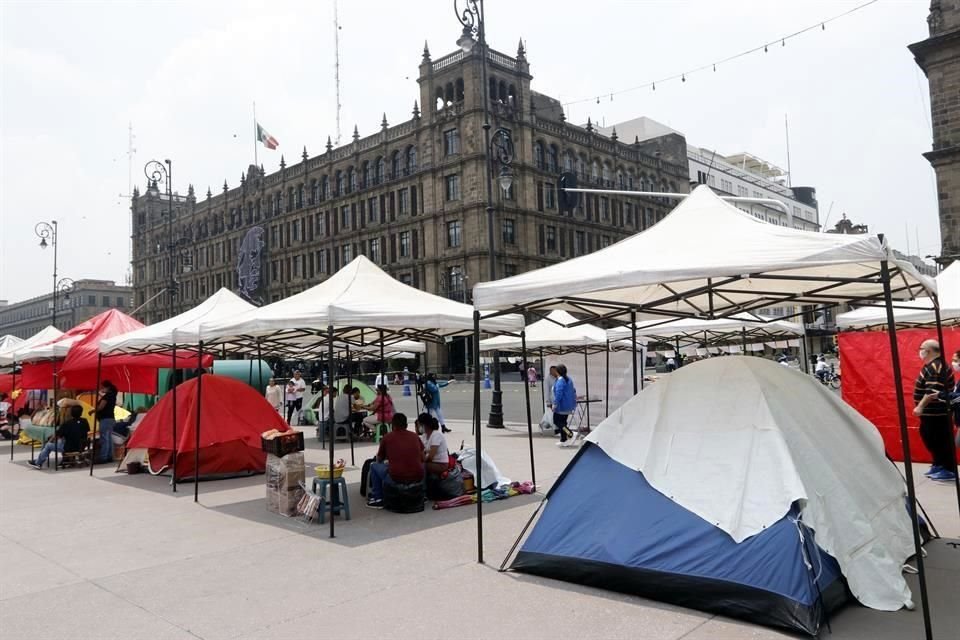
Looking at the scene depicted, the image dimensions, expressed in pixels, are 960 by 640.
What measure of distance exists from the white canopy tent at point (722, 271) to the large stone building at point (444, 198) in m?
48.9

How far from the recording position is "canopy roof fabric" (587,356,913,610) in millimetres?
5168

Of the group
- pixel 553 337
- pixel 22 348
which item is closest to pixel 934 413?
pixel 553 337

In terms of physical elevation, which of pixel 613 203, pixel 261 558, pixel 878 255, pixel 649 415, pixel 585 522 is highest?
pixel 613 203

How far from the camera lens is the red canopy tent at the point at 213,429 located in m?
11.7

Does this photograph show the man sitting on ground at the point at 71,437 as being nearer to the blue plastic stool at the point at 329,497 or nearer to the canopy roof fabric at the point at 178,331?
the canopy roof fabric at the point at 178,331

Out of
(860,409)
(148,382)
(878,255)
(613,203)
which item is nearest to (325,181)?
(613,203)

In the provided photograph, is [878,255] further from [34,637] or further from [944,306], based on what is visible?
[944,306]

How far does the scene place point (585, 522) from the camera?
19.5 feet

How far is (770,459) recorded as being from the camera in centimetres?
531

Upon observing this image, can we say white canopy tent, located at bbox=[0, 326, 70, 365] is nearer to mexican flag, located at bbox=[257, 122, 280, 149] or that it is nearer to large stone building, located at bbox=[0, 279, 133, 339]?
mexican flag, located at bbox=[257, 122, 280, 149]

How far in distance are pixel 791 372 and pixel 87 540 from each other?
7.80 meters

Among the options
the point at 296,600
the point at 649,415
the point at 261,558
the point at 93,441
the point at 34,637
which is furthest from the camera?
the point at 93,441

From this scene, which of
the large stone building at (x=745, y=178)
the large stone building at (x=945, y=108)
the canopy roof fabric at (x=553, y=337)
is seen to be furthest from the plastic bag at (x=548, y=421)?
the large stone building at (x=745, y=178)

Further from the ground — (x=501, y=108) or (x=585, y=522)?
(x=501, y=108)
